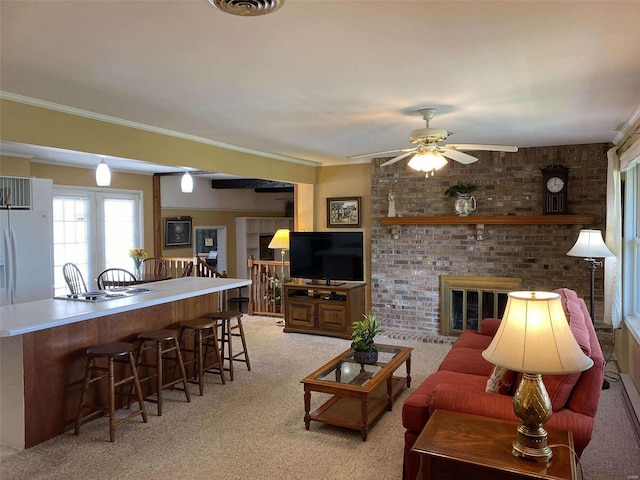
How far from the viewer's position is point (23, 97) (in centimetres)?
337

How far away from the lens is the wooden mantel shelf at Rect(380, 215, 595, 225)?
554 cm

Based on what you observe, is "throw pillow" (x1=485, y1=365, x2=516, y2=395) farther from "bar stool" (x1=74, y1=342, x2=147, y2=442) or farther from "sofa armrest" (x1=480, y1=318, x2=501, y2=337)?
"bar stool" (x1=74, y1=342, x2=147, y2=442)

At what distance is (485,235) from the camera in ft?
19.9

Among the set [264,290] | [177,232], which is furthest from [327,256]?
[177,232]

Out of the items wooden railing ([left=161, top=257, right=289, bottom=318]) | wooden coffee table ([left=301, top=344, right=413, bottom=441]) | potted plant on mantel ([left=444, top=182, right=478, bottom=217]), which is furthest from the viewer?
wooden railing ([left=161, top=257, right=289, bottom=318])

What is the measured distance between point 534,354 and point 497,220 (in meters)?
4.22

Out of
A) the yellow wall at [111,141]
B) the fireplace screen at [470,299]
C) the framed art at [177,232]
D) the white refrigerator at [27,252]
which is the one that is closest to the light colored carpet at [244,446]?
the fireplace screen at [470,299]

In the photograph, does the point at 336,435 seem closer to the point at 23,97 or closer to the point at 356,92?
the point at 356,92

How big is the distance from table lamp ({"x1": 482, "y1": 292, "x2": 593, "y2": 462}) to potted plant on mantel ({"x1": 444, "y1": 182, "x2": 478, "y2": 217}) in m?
4.12

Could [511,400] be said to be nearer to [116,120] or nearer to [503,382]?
[503,382]

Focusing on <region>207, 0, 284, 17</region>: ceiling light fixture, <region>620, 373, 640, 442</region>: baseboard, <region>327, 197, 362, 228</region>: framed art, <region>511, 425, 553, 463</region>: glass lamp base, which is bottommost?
<region>620, 373, 640, 442</region>: baseboard

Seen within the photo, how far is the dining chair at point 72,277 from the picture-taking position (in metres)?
5.89

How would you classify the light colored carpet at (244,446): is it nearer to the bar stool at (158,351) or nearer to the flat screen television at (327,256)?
the bar stool at (158,351)

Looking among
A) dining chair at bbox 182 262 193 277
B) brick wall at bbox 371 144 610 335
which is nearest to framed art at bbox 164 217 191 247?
dining chair at bbox 182 262 193 277
